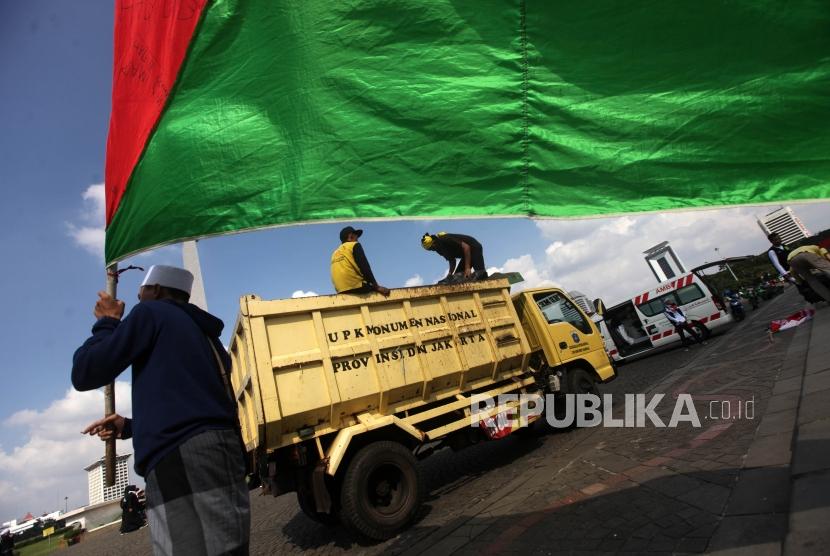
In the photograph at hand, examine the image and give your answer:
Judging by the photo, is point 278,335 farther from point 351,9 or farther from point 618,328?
point 618,328

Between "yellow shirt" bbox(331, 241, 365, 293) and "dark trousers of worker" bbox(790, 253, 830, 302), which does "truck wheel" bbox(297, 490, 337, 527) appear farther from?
"dark trousers of worker" bbox(790, 253, 830, 302)

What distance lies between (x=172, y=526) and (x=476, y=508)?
3538 mm

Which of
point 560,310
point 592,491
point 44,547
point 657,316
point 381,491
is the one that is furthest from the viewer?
point 44,547

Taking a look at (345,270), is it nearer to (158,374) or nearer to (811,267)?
(158,374)

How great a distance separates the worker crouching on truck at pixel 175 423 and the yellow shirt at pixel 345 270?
10.2 ft

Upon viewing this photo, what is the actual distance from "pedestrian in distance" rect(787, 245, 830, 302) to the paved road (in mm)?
1283

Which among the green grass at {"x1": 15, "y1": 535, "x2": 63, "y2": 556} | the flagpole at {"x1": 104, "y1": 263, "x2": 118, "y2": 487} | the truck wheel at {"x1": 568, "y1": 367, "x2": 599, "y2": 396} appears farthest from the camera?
the green grass at {"x1": 15, "y1": 535, "x2": 63, "y2": 556}

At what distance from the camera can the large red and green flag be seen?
137 centimetres

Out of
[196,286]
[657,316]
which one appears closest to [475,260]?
[196,286]

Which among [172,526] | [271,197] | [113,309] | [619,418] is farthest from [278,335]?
[619,418]


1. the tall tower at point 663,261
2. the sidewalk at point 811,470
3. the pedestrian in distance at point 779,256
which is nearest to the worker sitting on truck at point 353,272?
the sidewalk at point 811,470

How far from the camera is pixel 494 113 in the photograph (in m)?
1.47

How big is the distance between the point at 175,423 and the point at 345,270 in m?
3.51

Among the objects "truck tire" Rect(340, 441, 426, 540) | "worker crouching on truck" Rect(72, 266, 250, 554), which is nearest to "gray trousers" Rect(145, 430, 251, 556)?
"worker crouching on truck" Rect(72, 266, 250, 554)
